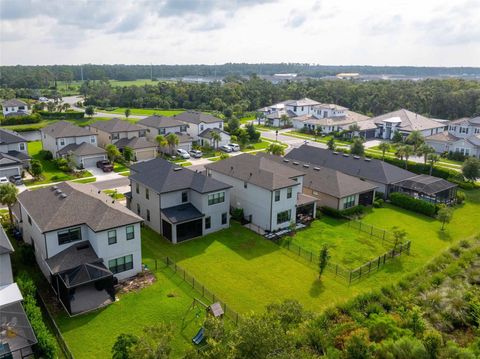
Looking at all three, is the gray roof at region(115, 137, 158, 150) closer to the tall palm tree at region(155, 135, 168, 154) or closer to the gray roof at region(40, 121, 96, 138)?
the tall palm tree at region(155, 135, 168, 154)

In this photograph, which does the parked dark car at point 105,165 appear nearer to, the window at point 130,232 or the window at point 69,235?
the window at point 69,235

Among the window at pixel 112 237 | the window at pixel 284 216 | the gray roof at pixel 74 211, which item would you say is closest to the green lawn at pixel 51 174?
the gray roof at pixel 74 211

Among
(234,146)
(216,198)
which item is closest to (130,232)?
(216,198)

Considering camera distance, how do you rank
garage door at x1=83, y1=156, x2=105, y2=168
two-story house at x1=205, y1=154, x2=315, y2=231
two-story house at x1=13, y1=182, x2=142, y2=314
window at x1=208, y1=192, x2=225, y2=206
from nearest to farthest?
two-story house at x1=13, y1=182, x2=142, y2=314, window at x1=208, y1=192, x2=225, y2=206, two-story house at x1=205, y1=154, x2=315, y2=231, garage door at x1=83, y1=156, x2=105, y2=168

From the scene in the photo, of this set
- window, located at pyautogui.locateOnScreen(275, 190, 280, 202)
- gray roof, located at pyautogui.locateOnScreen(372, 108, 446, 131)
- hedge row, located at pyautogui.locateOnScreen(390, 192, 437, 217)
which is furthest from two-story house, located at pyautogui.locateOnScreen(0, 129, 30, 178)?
gray roof, located at pyautogui.locateOnScreen(372, 108, 446, 131)

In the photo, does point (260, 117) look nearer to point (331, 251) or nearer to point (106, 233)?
point (331, 251)

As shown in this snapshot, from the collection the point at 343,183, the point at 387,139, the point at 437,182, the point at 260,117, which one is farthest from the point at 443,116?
the point at 343,183

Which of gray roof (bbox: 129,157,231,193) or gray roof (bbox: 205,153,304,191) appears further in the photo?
gray roof (bbox: 205,153,304,191)

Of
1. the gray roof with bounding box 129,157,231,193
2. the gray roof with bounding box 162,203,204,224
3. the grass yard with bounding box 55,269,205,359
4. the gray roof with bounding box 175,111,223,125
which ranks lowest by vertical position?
the grass yard with bounding box 55,269,205,359
